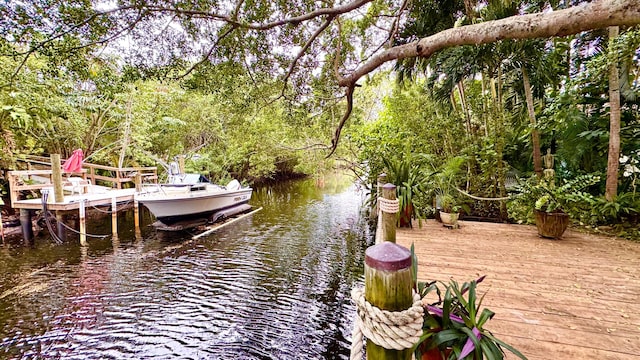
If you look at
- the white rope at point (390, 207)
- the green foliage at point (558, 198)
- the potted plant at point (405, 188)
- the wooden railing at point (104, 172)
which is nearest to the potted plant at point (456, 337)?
the white rope at point (390, 207)

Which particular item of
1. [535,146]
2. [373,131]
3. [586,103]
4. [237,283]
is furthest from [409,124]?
[237,283]

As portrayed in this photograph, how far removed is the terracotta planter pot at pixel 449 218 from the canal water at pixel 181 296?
1941 millimetres

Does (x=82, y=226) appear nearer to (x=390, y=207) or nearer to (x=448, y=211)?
(x=390, y=207)

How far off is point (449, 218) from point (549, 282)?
2.04 m

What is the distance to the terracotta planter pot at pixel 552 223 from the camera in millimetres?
3975

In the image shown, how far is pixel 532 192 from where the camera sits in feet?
14.3

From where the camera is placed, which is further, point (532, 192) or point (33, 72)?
point (33, 72)

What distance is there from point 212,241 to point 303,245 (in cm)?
255

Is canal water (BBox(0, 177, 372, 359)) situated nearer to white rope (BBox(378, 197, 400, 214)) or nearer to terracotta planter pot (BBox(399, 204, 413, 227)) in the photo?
terracotta planter pot (BBox(399, 204, 413, 227))

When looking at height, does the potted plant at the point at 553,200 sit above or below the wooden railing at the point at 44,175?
below

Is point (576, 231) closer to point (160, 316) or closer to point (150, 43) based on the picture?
point (160, 316)

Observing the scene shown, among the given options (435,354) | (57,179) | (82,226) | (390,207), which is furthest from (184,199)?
(435,354)

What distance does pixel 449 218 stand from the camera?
15.5ft

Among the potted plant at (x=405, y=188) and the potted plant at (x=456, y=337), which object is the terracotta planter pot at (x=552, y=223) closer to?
the potted plant at (x=405, y=188)
